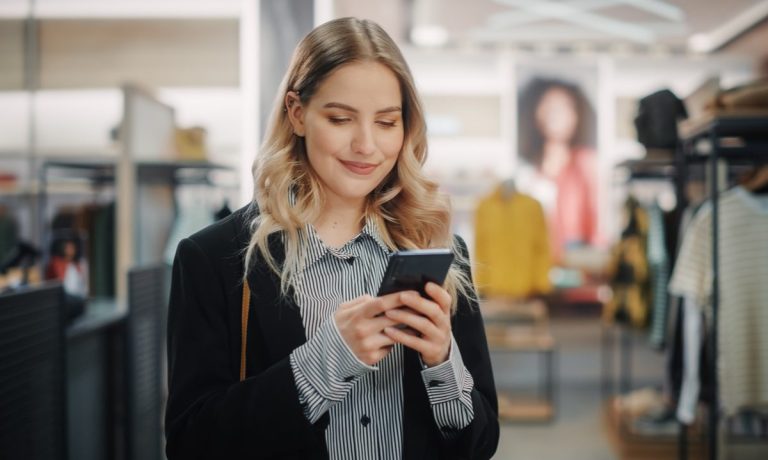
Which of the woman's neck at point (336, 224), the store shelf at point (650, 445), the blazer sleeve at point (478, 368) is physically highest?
the woman's neck at point (336, 224)

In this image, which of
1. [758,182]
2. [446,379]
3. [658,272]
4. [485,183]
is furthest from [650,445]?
[485,183]

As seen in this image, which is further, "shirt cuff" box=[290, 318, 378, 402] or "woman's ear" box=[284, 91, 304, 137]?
"woman's ear" box=[284, 91, 304, 137]

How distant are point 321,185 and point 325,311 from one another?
9.0 inches

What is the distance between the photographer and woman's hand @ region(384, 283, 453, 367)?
969 mm

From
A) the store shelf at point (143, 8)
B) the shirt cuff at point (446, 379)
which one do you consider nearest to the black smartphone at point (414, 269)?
the shirt cuff at point (446, 379)

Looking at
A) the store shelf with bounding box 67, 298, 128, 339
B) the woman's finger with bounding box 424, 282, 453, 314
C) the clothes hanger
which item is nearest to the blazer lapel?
the woman's finger with bounding box 424, 282, 453, 314

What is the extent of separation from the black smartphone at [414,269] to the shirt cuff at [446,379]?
13 cm

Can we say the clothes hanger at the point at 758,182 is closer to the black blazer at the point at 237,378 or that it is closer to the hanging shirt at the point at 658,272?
the hanging shirt at the point at 658,272

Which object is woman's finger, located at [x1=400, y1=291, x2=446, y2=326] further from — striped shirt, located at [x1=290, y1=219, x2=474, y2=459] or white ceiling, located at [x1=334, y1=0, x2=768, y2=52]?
white ceiling, located at [x1=334, y1=0, x2=768, y2=52]

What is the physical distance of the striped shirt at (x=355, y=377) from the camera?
1.01 metres

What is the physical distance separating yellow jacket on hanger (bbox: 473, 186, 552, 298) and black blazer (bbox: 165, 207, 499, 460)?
418cm

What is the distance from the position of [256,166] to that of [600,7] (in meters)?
6.26

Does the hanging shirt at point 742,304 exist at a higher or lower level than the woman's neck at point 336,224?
lower

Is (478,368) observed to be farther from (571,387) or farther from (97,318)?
(571,387)
